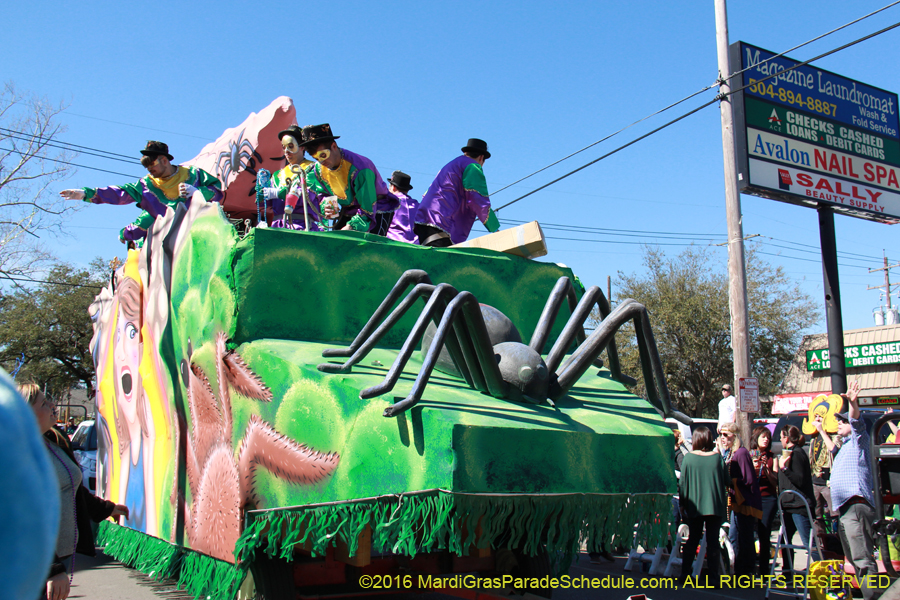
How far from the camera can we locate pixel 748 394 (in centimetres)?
1005

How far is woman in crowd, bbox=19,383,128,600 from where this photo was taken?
9.43 feet

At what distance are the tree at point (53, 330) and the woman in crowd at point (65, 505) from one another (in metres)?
27.2

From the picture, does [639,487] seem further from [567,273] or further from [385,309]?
[567,273]

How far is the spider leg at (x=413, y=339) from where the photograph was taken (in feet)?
9.95

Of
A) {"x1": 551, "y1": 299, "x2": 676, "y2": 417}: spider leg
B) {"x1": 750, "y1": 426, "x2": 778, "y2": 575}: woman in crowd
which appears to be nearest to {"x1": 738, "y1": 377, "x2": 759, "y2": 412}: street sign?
{"x1": 750, "y1": 426, "x2": 778, "y2": 575}: woman in crowd

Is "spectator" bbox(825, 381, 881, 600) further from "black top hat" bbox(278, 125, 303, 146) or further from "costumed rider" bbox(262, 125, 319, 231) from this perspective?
"black top hat" bbox(278, 125, 303, 146)

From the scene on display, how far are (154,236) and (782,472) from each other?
587 cm

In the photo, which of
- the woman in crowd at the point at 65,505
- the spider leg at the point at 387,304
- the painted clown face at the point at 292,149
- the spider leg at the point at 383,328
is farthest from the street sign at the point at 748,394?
the woman in crowd at the point at 65,505

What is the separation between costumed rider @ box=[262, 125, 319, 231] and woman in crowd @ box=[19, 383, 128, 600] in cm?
314

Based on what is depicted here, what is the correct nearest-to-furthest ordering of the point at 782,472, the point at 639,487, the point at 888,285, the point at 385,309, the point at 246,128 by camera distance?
1. the point at 639,487
2. the point at 385,309
3. the point at 782,472
4. the point at 246,128
5. the point at 888,285

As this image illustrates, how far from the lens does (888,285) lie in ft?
140

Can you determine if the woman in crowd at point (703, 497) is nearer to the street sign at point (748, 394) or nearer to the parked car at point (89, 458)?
the street sign at point (748, 394)

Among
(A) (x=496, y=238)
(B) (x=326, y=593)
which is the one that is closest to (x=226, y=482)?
(B) (x=326, y=593)

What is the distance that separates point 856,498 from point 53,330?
29.7 metres
